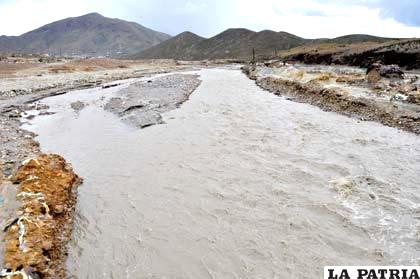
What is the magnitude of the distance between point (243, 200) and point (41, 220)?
442cm

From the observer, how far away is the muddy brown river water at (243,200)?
6254mm

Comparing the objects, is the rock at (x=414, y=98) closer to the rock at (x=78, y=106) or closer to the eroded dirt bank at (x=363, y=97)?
the eroded dirt bank at (x=363, y=97)

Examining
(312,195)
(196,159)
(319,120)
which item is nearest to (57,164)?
(196,159)

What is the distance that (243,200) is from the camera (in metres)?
8.51

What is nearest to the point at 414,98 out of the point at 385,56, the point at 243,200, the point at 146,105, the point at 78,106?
the point at 243,200

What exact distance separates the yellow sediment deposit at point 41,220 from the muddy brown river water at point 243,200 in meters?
0.32

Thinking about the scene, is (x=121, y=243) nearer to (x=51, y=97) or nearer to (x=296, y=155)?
(x=296, y=155)

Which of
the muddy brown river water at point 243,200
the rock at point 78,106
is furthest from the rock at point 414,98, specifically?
the rock at point 78,106

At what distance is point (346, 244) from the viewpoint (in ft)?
21.5

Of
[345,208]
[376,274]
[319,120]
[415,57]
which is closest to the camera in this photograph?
[376,274]

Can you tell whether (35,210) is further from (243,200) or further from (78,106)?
(78,106)

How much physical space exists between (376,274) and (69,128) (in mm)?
15766

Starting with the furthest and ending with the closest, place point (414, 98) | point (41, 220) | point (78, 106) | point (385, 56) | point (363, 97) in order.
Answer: point (385, 56)
point (78, 106)
point (363, 97)
point (414, 98)
point (41, 220)

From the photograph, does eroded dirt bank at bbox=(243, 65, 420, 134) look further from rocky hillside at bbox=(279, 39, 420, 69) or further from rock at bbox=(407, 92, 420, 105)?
rocky hillside at bbox=(279, 39, 420, 69)
